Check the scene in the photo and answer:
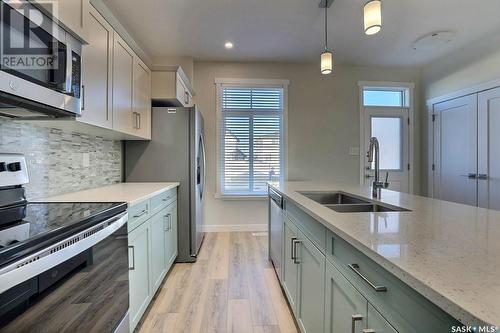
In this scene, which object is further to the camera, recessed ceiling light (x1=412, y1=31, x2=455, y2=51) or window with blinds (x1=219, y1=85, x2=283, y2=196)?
window with blinds (x1=219, y1=85, x2=283, y2=196)

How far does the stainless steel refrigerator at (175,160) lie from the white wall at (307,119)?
1.23m

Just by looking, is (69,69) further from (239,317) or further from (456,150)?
(456,150)

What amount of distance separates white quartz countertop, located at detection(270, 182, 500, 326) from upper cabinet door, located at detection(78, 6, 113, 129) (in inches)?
60.6

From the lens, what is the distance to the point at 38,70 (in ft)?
3.86

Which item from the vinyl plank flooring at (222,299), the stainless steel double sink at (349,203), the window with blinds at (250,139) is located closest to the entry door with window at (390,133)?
the window with blinds at (250,139)

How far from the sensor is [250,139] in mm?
4355

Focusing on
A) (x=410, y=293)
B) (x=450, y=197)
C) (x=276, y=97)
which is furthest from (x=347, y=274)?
(x=450, y=197)

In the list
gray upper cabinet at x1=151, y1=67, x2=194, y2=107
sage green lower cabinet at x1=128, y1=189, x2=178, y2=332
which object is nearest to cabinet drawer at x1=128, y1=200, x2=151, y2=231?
sage green lower cabinet at x1=128, y1=189, x2=178, y2=332

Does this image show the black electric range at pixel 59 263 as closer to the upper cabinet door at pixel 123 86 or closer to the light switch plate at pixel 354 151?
the upper cabinet door at pixel 123 86

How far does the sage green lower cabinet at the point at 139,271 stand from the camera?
5.45ft

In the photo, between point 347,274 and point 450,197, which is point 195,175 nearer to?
point 347,274

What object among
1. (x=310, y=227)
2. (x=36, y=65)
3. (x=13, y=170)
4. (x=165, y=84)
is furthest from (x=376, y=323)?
(x=165, y=84)

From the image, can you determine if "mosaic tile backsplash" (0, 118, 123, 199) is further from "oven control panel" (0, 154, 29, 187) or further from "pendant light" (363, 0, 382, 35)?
"pendant light" (363, 0, 382, 35)

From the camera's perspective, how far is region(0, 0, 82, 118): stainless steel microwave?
103 centimetres
